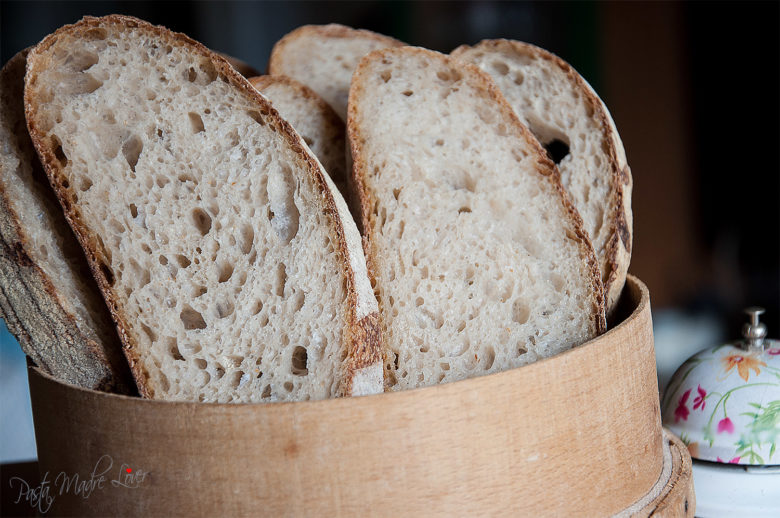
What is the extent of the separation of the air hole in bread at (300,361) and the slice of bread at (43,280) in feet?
0.71

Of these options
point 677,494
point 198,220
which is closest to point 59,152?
point 198,220

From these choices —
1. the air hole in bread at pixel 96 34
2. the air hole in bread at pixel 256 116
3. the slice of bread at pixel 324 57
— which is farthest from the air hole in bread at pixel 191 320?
the slice of bread at pixel 324 57

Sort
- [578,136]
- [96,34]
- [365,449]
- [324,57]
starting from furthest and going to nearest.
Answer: [324,57] < [578,136] < [96,34] < [365,449]

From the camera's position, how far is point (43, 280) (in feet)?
2.66

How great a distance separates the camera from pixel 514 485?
66cm

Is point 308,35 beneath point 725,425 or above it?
above

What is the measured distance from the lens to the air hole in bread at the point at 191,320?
82cm

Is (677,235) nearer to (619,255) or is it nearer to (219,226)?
(619,255)

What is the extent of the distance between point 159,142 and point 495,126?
1.32 feet

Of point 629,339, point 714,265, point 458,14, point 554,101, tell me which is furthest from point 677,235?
point 629,339

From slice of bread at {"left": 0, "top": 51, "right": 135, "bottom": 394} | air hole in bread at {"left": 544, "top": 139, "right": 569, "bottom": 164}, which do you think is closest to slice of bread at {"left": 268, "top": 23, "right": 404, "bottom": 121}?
air hole in bread at {"left": 544, "top": 139, "right": 569, "bottom": 164}

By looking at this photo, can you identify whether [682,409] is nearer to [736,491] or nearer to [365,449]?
[736,491]

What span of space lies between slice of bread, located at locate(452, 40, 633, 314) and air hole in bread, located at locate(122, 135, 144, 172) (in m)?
0.47

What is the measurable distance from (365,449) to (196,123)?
44 centimetres
